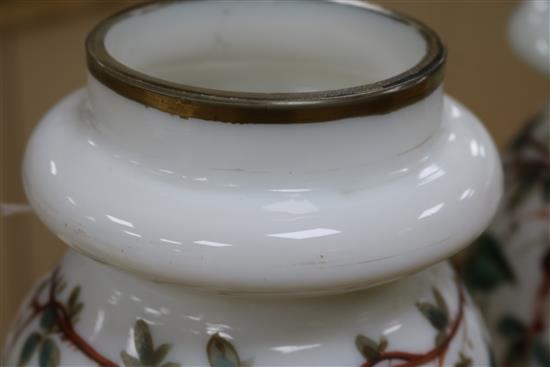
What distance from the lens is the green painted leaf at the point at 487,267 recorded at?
0.45 meters

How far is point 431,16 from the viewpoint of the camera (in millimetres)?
948

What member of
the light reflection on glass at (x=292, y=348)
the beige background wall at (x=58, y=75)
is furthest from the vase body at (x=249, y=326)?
the beige background wall at (x=58, y=75)

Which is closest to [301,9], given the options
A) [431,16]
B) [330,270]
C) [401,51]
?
[401,51]

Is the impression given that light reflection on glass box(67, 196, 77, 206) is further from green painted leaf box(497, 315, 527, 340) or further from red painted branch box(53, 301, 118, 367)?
green painted leaf box(497, 315, 527, 340)

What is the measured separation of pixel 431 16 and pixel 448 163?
27.6 inches

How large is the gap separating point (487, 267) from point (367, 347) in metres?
0.21

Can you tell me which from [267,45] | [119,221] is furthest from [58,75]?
[119,221]

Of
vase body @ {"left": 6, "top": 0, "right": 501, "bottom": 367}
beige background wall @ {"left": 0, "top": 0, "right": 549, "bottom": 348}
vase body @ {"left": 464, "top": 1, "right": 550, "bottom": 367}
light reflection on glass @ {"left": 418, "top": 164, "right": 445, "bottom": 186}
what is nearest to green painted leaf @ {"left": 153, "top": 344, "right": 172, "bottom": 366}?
vase body @ {"left": 6, "top": 0, "right": 501, "bottom": 367}

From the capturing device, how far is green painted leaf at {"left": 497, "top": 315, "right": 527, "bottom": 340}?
1.45 ft

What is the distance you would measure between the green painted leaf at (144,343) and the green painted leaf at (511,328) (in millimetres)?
245

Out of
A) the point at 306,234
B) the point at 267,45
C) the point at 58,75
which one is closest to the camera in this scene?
the point at 306,234

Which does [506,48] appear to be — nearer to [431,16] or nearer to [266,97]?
[431,16]

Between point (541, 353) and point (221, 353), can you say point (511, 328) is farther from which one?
point (221, 353)

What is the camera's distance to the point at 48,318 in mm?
313
